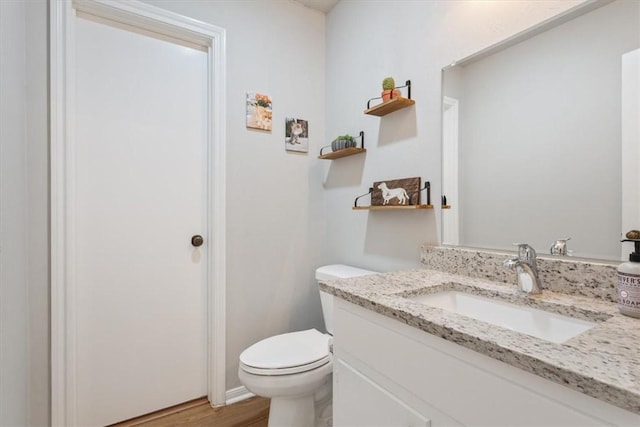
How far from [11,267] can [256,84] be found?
4.77ft

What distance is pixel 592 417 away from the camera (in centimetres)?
46

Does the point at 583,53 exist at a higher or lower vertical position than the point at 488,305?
higher

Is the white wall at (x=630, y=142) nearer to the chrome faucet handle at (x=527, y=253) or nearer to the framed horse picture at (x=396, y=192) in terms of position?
the chrome faucet handle at (x=527, y=253)

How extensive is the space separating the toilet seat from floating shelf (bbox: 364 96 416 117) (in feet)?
4.00

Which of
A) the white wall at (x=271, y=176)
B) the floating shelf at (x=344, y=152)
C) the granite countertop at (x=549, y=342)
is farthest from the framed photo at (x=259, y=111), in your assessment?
the granite countertop at (x=549, y=342)

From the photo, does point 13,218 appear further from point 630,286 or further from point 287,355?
point 630,286

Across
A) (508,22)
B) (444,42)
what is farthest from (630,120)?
(444,42)

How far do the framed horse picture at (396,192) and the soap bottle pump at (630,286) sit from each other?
0.77m

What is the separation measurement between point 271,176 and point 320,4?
3.99 feet

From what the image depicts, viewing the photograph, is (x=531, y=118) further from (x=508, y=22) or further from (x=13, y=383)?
(x=13, y=383)

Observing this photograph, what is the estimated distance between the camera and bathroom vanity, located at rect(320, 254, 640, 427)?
47 centimetres

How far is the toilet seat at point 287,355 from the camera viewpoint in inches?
50.6

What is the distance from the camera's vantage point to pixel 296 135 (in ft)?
6.59

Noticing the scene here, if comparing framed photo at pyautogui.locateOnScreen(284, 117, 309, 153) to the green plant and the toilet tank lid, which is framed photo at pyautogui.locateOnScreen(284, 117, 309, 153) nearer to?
the green plant
